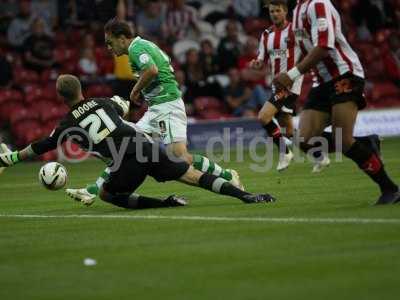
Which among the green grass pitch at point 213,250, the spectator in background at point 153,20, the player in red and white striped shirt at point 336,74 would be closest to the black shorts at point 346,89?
the player in red and white striped shirt at point 336,74

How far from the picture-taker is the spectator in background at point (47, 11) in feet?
82.5

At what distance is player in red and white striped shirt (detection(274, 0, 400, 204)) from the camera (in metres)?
10.4

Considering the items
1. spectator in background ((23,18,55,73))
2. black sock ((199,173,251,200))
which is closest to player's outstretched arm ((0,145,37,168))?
black sock ((199,173,251,200))

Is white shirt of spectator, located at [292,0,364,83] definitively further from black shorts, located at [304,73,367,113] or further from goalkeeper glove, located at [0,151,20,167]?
goalkeeper glove, located at [0,151,20,167]

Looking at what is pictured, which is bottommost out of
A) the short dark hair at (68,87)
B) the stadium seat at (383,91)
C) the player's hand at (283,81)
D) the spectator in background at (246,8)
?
the stadium seat at (383,91)

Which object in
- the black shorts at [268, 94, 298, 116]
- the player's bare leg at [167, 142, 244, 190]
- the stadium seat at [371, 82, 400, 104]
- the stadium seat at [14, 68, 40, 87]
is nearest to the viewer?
the player's bare leg at [167, 142, 244, 190]

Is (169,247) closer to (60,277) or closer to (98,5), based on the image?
(60,277)

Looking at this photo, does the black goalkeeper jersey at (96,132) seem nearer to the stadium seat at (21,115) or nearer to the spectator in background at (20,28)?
the stadium seat at (21,115)

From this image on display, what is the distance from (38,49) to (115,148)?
1233 centimetres

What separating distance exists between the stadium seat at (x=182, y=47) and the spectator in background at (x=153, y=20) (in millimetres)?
402

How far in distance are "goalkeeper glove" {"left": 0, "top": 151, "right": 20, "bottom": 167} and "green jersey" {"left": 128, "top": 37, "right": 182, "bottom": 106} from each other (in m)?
1.94

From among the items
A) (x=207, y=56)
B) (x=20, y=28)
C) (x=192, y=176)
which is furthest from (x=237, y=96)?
(x=192, y=176)

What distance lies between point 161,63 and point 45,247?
4.53 meters

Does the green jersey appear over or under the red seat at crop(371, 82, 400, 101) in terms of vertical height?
over
